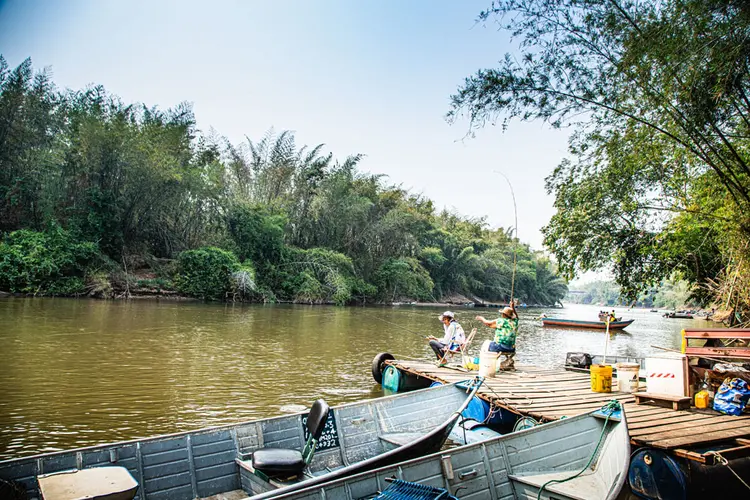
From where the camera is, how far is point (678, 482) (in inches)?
178

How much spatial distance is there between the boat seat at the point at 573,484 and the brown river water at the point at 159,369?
286 cm

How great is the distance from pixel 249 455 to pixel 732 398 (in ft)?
18.7

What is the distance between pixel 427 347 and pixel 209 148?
88.9 feet

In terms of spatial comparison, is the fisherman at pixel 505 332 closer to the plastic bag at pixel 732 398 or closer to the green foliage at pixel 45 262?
the plastic bag at pixel 732 398

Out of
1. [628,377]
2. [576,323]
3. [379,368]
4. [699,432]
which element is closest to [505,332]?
[628,377]

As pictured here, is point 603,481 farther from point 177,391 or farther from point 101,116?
point 101,116

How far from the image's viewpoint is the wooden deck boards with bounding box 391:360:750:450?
499cm

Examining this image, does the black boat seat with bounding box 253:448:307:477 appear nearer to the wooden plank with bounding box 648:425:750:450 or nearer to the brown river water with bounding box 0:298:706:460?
the brown river water with bounding box 0:298:706:460

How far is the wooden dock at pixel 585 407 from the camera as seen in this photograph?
4.92 m

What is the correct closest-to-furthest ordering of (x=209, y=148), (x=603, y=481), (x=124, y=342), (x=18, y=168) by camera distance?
(x=603, y=481) → (x=124, y=342) → (x=18, y=168) → (x=209, y=148)

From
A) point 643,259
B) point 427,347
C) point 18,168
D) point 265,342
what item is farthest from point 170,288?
point 643,259

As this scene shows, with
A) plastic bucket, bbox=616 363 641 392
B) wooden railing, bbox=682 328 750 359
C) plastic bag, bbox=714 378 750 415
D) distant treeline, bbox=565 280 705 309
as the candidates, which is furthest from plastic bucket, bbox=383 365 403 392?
distant treeline, bbox=565 280 705 309

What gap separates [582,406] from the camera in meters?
6.46

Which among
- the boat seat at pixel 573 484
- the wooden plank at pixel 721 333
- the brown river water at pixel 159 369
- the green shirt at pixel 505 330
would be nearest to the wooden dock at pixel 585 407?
the green shirt at pixel 505 330
